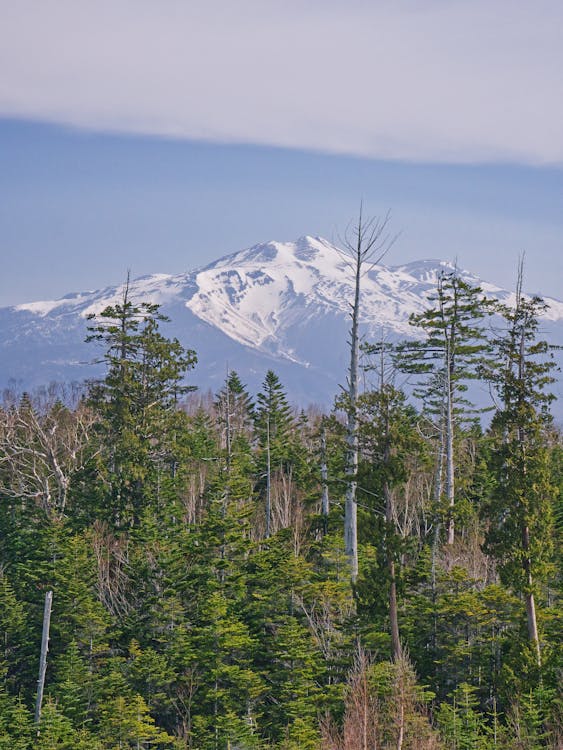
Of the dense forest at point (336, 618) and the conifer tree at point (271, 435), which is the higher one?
the conifer tree at point (271, 435)


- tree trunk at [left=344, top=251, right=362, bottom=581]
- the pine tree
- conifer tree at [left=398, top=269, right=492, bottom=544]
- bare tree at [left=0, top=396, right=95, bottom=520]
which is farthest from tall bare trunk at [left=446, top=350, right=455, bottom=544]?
bare tree at [left=0, top=396, right=95, bottom=520]

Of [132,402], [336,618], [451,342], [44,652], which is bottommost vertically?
[44,652]

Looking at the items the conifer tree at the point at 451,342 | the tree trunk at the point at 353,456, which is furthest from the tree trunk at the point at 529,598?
the conifer tree at the point at 451,342

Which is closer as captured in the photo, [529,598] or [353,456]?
[529,598]

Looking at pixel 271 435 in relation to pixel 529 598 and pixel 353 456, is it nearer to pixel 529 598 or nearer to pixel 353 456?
pixel 353 456

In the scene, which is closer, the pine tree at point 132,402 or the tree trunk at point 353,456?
the tree trunk at point 353,456

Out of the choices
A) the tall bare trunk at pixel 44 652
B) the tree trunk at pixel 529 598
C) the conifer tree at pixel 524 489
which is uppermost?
the conifer tree at pixel 524 489

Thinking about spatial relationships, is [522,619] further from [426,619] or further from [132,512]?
[132,512]

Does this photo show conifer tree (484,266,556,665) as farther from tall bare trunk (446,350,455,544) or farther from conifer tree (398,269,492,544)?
conifer tree (398,269,492,544)

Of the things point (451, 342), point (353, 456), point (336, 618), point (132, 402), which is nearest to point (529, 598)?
point (336, 618)

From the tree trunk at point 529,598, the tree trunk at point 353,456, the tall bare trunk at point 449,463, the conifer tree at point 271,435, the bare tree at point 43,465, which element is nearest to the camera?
the tree trunk at point 529,598

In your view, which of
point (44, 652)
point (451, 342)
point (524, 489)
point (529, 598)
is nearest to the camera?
point (529, 598)

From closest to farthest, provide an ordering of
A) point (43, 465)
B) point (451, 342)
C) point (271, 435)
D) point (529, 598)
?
1. point (529, 598)
2. point (451, 342)
3. point (43, 465)
4. point (271, 435)

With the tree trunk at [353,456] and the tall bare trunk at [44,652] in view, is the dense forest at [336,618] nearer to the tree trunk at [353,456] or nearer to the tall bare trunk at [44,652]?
the tree trunk at [353,456]
